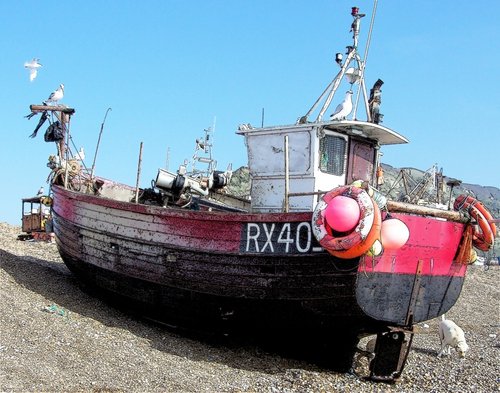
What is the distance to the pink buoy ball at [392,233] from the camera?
314 inches

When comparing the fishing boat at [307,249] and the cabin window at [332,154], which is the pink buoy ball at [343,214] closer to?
the fishing boat at [307,249]

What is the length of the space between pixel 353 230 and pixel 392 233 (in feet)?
2.56

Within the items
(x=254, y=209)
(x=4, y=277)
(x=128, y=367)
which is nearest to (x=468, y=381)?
(x=254, y=209)

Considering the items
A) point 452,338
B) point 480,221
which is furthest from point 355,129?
point 452,338

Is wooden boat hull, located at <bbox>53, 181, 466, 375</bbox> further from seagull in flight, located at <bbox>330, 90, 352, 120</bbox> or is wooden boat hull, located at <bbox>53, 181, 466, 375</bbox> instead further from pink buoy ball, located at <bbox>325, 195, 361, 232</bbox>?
seagull in flight, located at <bbox>330, 90, 352, 120</bbox>

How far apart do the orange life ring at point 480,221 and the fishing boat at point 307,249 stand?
0.02 metres

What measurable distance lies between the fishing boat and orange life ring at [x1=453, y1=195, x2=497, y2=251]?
2 cm

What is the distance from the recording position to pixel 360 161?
10.4m

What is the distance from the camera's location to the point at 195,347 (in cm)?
967

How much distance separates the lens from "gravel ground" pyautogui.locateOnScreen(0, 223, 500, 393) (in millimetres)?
7098

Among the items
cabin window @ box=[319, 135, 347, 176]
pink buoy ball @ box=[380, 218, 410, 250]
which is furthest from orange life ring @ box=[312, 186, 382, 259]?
cabin window @ box=[319, 135, 347, 176]

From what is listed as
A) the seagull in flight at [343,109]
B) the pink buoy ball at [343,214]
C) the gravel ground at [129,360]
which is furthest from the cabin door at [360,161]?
the gravel ground at [129,360]

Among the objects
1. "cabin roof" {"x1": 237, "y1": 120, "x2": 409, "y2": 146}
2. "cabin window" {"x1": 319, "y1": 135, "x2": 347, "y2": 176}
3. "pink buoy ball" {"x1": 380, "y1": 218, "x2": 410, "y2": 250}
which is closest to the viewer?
"pink buoy ball" {"x1": 380, "y1": 218, "x2": 410, "y2": 250}

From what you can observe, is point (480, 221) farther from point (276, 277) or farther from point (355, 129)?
point (276, 277)
